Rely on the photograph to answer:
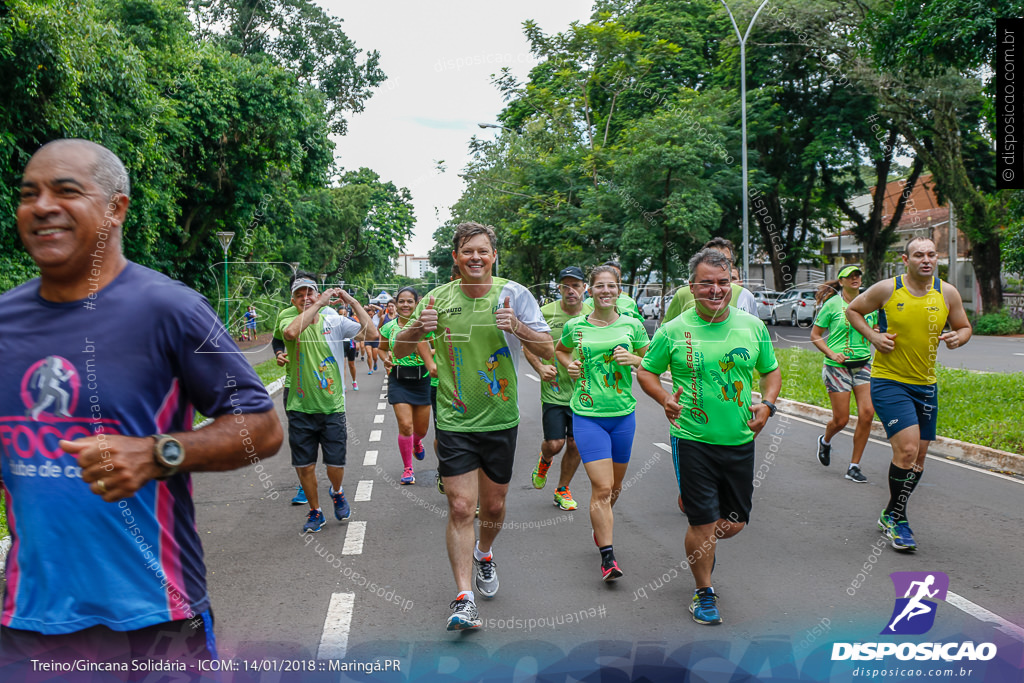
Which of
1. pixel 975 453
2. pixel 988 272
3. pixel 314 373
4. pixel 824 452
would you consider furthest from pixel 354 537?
pixel 988 272

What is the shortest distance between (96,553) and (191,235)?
1917cm

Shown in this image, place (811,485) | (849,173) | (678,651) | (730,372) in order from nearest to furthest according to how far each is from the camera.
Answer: (678,651)
(730,372)
(811,485)
(849,173)

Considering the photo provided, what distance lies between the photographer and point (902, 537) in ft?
16.7

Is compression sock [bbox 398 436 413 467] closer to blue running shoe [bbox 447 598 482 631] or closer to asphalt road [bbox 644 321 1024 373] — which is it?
blue running shoe [bbox 447 598 482 631]

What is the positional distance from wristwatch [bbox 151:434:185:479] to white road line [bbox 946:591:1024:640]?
3805mm

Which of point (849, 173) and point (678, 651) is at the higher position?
point (849, 173)

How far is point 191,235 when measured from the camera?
19.5 metres

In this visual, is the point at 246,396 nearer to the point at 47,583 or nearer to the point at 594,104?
the point at 47,583

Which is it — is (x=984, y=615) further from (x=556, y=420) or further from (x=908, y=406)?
(x=556, y=420)

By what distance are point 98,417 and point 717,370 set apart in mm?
3084

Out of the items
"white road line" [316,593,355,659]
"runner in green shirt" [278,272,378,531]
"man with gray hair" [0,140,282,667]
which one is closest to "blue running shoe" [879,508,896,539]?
"white road line" [316,593,355,659]

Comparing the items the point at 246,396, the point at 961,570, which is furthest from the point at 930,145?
the point at 246,396

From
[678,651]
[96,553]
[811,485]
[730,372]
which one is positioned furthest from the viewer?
[811,485]

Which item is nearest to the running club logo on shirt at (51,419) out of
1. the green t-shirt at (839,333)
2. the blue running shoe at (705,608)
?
the blue running shoe at (705,608)
